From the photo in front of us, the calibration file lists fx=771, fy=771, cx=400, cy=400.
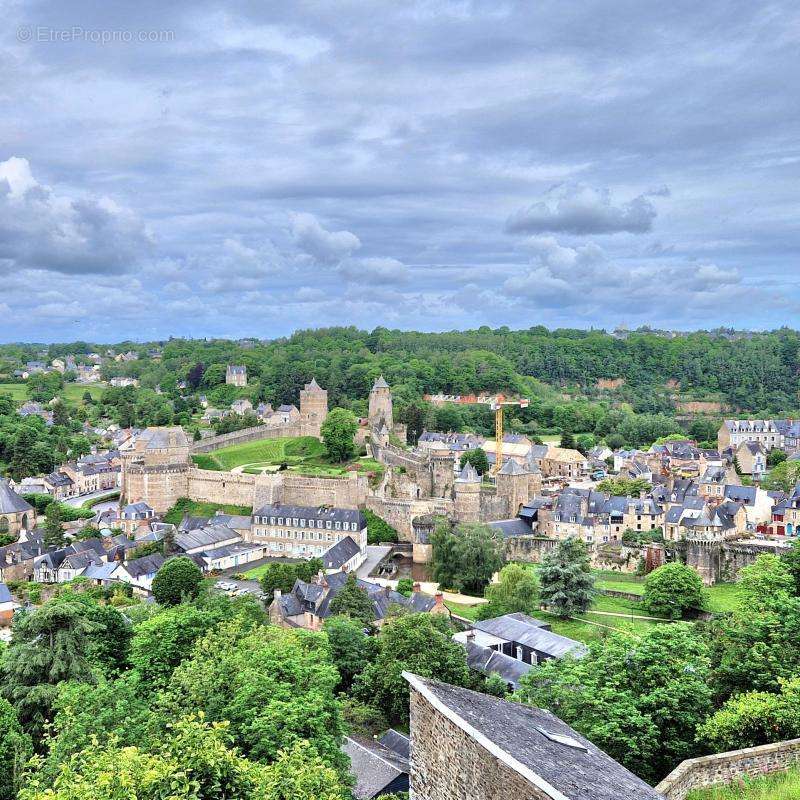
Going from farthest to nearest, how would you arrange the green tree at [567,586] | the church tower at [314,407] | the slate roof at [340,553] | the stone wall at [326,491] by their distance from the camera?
1. the church tower at [314,407]
2. the stone wall at [326,491]
3. the slate roof at [340,553]
4. the green tree at [567,586]

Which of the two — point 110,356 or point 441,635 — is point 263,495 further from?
point 110,356

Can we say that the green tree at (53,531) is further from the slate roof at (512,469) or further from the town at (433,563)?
the slate roof at (512,469)

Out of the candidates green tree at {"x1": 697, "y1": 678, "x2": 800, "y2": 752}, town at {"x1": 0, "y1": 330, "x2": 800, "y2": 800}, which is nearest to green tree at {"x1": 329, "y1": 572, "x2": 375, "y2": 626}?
town at {"x1": 0, "y1": 330, "x2": 800, "y2": 800}

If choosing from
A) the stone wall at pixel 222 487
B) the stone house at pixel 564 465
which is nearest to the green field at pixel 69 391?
the stone wall at pixel 222 487

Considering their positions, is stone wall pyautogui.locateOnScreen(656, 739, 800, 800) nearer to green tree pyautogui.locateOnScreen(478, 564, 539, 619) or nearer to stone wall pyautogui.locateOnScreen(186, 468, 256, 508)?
green tree pyautogui.locateOnScreen(478, 564, 539, 619)

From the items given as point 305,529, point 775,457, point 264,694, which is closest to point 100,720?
point 264,694

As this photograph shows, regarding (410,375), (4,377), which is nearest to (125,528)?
(410,375)
